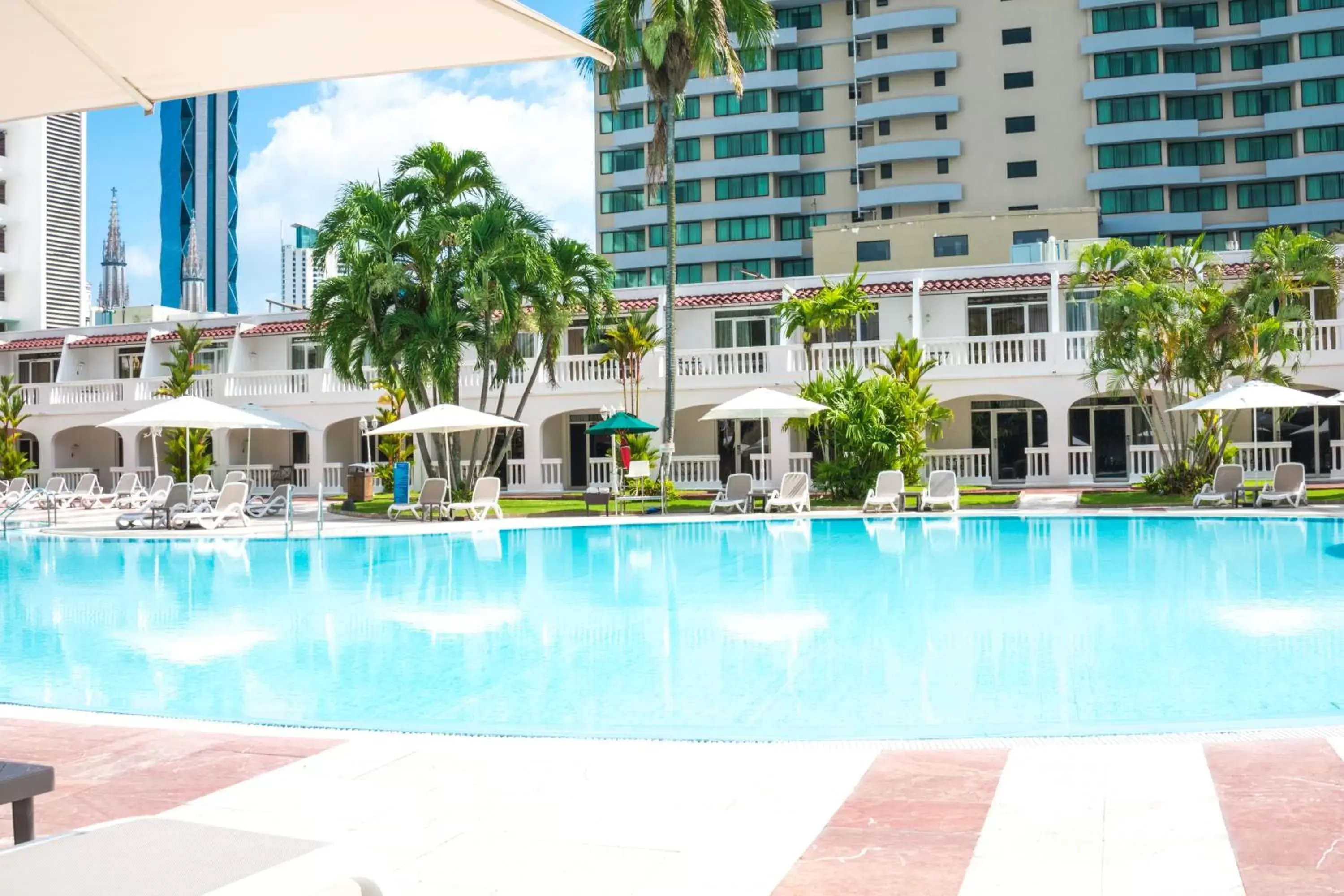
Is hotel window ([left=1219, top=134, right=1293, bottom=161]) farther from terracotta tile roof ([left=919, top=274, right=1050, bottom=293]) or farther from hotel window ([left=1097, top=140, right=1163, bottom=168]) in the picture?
terracotta tile roof ([left=919, top=274, right=1050, bottom=293])

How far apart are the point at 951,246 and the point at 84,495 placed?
111ft

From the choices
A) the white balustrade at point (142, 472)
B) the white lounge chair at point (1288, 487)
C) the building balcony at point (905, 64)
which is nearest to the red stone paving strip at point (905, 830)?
the white lounge chair at point (1288, 487)

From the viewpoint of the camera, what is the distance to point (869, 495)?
2519 centimetres

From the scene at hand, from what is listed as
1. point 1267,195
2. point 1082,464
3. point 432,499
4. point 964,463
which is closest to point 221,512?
point 432,499

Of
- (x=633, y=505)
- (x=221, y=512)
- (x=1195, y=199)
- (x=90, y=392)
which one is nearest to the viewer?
(x=221, y=512)

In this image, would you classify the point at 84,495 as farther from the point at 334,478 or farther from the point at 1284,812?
the point at 1284,812

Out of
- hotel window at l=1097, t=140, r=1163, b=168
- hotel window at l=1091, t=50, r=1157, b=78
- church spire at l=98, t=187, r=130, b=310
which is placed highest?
church spire at l=98, t=187, r=130, b=310

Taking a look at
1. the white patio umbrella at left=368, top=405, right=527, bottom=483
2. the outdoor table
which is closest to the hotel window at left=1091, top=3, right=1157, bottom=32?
the white patio umbrella at left=368, top=405, right=527, bottom=483

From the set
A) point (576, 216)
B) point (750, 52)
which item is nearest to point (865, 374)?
point (750, 52)

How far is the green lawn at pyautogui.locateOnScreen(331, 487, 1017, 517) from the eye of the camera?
27000 mm

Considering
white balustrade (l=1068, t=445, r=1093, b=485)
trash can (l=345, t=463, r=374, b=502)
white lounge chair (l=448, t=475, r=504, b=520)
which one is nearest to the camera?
white lounge chair (l=448, t=475, r=504, b=520)

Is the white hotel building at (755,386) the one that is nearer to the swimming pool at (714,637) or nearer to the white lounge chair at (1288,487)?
the white lounge chair at (1288,487)

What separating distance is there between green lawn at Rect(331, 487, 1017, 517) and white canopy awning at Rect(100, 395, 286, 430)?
406 cm

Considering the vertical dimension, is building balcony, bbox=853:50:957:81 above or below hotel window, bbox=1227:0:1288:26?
below
